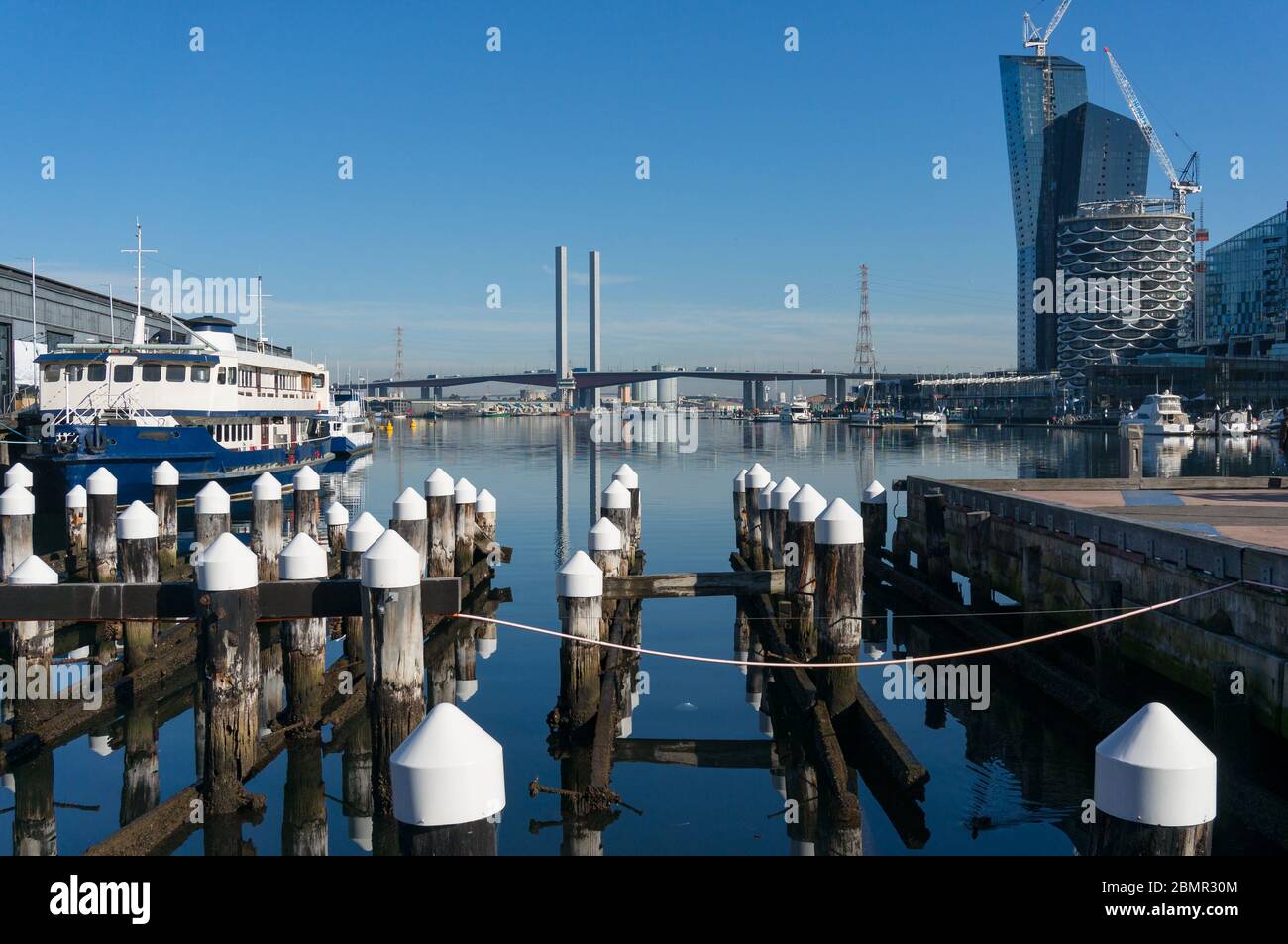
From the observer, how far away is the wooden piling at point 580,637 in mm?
12664

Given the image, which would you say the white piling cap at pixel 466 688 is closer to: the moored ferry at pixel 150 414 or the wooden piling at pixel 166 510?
the wooden piling at pixel 166 510

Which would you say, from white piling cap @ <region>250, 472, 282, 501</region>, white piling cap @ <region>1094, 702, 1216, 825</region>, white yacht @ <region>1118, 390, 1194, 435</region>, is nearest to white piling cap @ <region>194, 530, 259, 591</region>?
white piling cap @ <region>1094, 702, 1216, 825</region>

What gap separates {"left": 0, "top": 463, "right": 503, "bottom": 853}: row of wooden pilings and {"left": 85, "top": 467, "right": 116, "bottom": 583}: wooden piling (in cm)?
2

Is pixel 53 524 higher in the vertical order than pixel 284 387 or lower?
lower

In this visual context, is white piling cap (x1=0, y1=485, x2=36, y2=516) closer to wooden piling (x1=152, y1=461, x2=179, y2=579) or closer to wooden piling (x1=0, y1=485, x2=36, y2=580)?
wooden piling (x1=0, y1=485, x2=36, y2=580)

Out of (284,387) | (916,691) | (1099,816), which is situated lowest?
(916,691)

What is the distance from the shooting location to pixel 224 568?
404 inches

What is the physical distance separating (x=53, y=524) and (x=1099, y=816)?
41134 millimetres

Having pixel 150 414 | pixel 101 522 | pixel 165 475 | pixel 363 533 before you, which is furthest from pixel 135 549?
pixel 150 414

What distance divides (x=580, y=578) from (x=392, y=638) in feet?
9.42

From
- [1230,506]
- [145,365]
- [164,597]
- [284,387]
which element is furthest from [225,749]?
[284,387]
